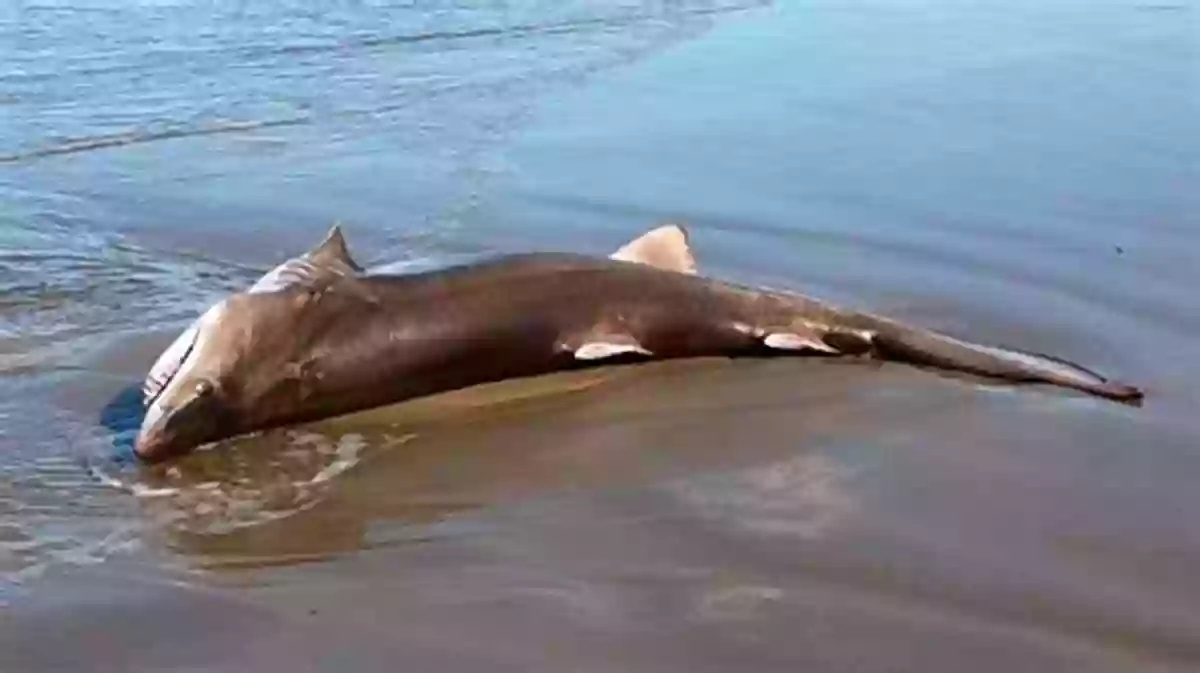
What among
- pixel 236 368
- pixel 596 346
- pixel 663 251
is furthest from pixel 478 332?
pixel 663 251

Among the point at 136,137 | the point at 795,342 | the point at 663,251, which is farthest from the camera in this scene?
the point at 136,137

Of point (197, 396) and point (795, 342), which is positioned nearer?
point (197, 396)

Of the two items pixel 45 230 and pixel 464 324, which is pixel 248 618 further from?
pixel 45 230

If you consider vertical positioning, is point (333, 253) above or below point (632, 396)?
above

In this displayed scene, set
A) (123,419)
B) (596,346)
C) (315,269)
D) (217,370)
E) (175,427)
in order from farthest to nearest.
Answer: (596,346)
(315,269)
(123,419)
(217,370)
(175,427)

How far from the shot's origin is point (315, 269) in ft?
19.8

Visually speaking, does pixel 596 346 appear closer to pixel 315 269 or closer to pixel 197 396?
pixel 315 269

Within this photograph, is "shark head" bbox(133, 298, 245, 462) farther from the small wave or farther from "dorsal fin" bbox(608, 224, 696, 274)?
the small wave

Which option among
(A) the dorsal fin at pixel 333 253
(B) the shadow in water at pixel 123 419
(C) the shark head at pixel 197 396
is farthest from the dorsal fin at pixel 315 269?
(B) the shadow in water at pixel 123 419

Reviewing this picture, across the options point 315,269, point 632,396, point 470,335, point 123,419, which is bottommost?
point 632,396

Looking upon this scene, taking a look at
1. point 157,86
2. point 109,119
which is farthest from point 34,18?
point 109,119

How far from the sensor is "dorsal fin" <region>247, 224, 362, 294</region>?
19.6 feet

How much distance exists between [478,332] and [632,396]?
0.61 metres

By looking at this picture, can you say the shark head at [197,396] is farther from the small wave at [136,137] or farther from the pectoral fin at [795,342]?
the small wave at [136,137]
